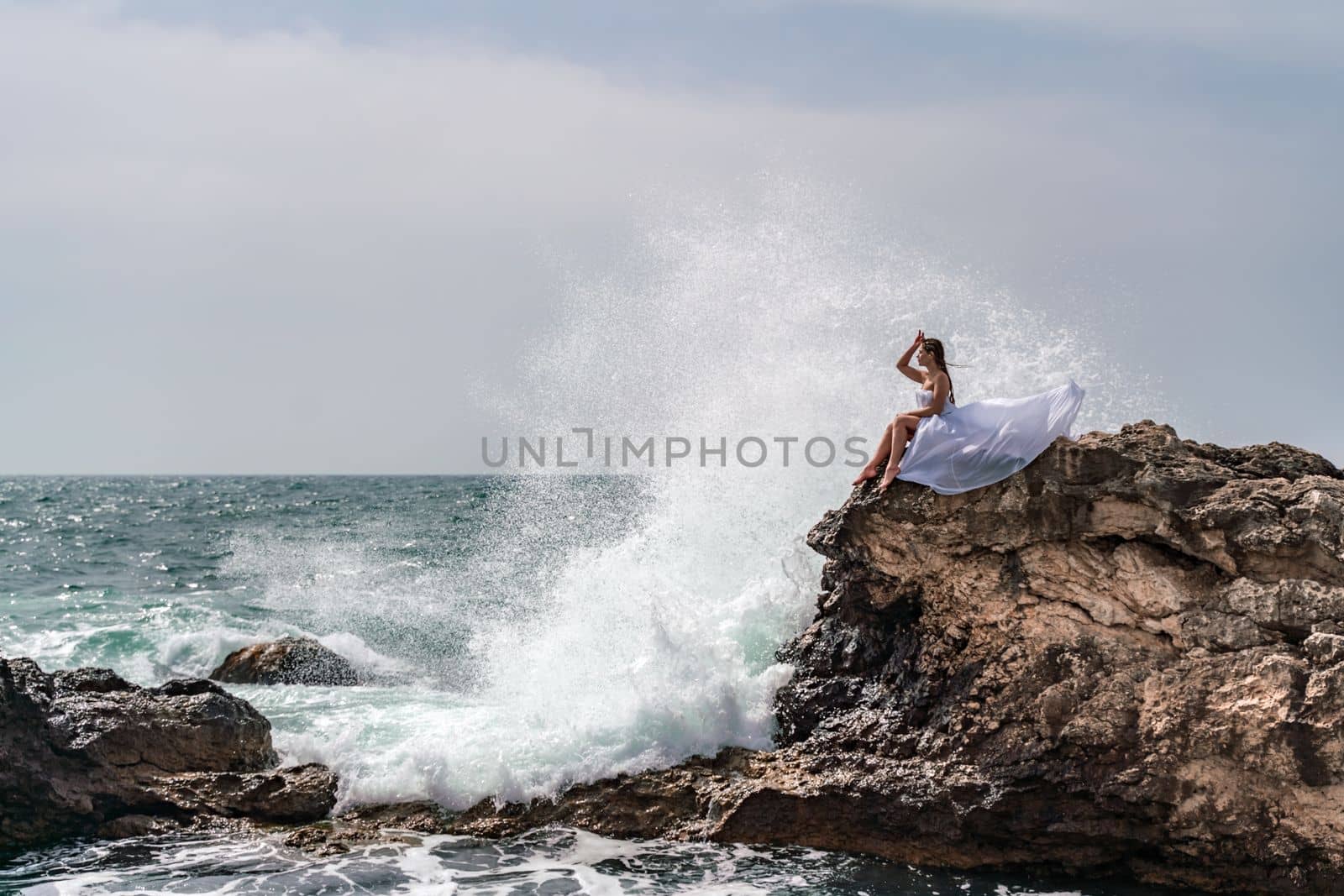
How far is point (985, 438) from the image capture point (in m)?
7.04

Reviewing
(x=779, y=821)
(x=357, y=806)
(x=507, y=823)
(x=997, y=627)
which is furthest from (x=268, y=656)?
(x=997, y=627)

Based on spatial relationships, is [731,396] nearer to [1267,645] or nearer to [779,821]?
[779,821]

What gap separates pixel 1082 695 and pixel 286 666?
28.6 ft

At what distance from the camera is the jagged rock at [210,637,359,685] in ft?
38.5

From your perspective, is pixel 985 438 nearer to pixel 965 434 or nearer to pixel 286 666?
pixel 965 434

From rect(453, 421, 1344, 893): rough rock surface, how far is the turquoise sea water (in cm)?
27

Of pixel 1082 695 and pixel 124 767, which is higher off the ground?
pixel 1082 695

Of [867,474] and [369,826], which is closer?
[369,826]

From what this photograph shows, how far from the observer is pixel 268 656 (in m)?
12.0

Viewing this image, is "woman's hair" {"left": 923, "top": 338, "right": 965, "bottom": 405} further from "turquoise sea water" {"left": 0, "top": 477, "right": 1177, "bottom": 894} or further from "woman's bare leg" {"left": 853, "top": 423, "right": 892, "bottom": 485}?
"turquoise sea water" {"left": 0, "top": 477, "right": 1177, "bottom": 894}

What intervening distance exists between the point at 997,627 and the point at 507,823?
3.49 metres

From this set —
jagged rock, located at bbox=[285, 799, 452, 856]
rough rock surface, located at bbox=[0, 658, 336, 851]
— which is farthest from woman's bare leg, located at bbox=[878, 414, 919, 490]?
rough rock surface, located at bbox=[0, 658, 336, 851]

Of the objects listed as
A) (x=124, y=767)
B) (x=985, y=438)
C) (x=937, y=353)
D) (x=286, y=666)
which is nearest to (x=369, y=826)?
(x=124, y=767)

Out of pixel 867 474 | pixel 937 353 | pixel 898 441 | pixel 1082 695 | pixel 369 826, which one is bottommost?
pixel 369 826
